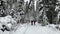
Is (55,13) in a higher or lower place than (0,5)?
lower

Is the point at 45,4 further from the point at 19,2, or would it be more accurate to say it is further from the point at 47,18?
the point at 19,2

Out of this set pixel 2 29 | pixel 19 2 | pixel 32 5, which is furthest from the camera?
pixel 32 5

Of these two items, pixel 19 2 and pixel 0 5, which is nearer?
pixel 0 5

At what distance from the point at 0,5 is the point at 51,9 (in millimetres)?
11419

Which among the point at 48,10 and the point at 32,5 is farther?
the point at 32,5

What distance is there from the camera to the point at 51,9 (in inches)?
1437

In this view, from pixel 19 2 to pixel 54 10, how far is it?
19.0 meters

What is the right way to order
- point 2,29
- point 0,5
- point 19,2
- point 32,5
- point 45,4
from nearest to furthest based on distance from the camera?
point 2,29
point 0,5
point 45,4
point 19,2
point 32,5

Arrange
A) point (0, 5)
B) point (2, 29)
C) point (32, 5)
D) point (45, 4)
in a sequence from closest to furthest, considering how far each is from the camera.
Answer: point (2, 29) < point (0, 5) < point (45, 4) < point (32, 5)

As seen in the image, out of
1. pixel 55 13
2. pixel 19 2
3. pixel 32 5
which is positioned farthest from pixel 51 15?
pixel 32 5

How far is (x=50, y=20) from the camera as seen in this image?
36.4 m

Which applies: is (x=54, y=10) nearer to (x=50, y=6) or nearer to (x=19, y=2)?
(x=50, y=6)

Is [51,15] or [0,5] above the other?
[0,5]

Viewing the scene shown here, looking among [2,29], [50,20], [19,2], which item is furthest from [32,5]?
[2,29]
